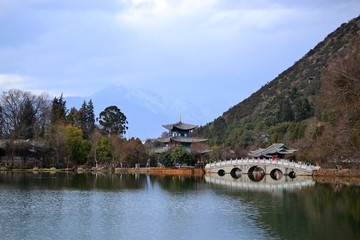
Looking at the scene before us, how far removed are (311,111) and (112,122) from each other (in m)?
34.0

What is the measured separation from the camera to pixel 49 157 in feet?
194

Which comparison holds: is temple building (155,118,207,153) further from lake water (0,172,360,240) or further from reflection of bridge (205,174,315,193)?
lake water (0,172,360,240)

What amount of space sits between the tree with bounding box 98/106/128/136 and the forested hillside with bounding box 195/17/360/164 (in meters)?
17.9

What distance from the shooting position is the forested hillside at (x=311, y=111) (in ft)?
70.3

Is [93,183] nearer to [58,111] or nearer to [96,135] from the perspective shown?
[96,135]

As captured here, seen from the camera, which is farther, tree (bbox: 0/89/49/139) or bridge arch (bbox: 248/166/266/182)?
tree (bbox: 0/89/49/139)

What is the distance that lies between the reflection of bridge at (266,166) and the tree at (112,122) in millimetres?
22236

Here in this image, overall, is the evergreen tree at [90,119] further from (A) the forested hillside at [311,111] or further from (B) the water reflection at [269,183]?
(B) the water reflection at [269,183]

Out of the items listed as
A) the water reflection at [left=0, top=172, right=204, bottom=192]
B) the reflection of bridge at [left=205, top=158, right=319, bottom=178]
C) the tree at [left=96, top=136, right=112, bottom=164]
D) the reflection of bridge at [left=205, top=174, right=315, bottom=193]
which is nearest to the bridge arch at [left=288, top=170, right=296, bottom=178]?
the reflection of bridge at [left=205, top=158, right=319, bottom=178]

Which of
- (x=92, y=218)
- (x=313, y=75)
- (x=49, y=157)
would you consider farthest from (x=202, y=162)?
(x=313, y=75)

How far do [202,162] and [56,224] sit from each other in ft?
139

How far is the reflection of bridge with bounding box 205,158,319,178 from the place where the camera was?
4889 cm

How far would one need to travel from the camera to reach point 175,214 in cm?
2244

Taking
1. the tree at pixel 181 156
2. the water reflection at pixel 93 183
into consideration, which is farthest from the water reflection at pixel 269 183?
the tree at pixel 181 156
